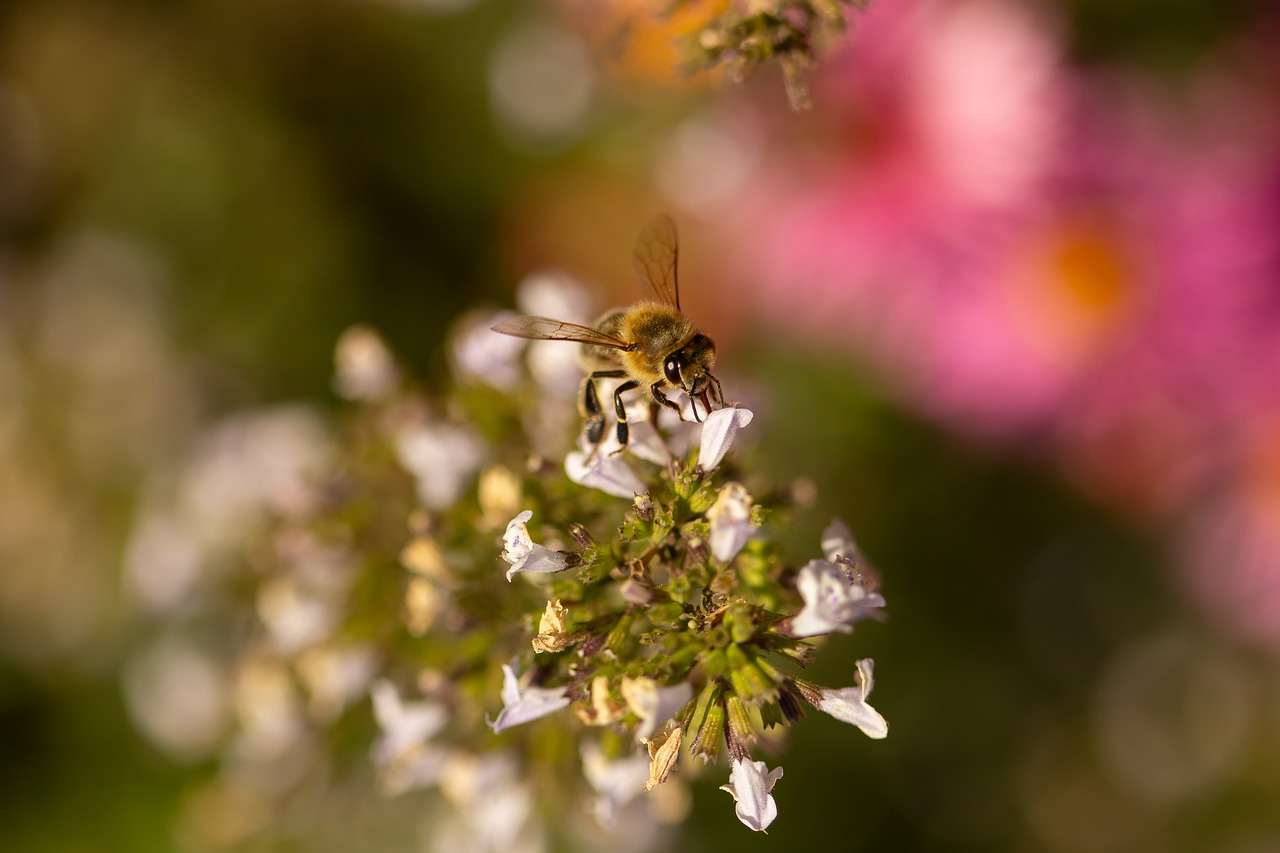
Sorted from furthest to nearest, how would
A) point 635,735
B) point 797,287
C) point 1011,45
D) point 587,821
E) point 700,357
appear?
point 797,287 → point 1011,45 → point 587,821 → point 700,357 → point 635,735

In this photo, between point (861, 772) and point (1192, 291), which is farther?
point (861, 772)

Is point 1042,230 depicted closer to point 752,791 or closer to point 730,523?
point 730,523

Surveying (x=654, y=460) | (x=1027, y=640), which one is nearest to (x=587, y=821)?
(x=654, y=460)

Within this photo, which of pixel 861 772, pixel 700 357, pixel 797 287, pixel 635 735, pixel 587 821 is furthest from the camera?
pixel 861 772

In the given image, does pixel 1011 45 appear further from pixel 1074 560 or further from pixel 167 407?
pixel 167 407

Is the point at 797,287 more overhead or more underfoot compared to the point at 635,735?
more underfoot

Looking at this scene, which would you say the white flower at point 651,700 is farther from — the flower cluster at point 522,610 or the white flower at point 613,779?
the white flower at point 613,779

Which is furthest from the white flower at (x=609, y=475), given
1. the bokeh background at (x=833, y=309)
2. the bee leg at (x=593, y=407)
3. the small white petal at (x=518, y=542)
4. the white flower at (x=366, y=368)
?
the bokeh background at (x=833, y=309)
